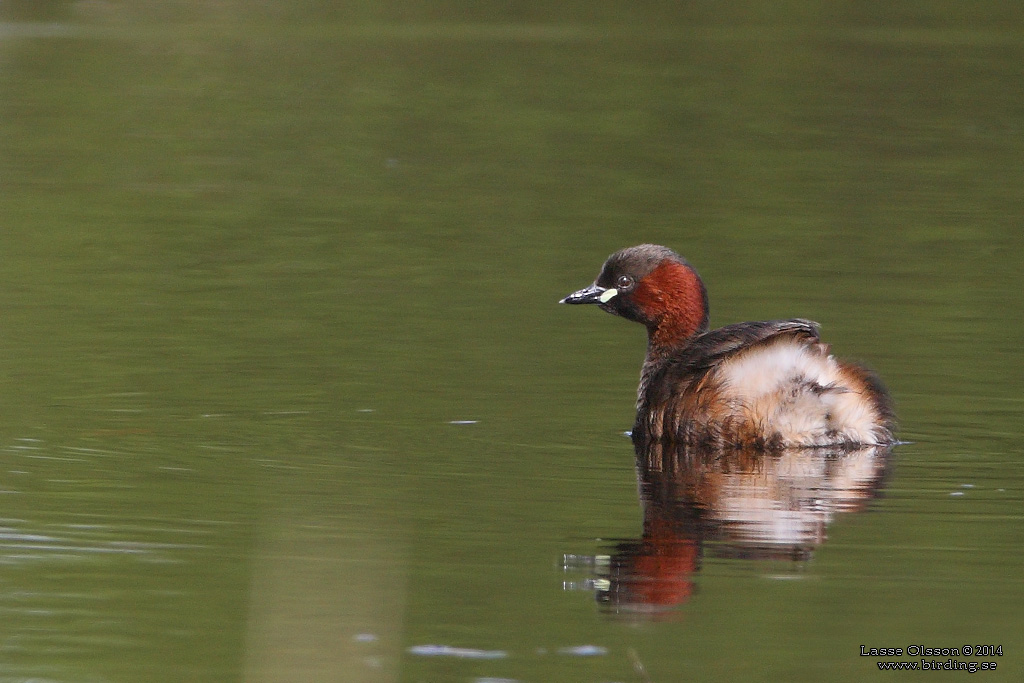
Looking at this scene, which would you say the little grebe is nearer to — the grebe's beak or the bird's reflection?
the bird's reflection

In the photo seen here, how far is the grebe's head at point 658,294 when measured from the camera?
28.4 ft

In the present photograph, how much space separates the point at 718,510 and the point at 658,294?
→ 2.13 metres

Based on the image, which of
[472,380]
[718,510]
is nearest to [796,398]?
[718,510]

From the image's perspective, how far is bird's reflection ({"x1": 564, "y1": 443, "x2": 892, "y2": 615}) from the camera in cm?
577

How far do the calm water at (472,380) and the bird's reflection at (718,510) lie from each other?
2 centimetres

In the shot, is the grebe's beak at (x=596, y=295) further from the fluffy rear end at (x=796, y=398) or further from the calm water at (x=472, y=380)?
the fluffy rear end at (x=796, y=398)

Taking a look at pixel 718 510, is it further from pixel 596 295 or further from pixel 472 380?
pixel 472 380

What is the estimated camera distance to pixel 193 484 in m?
7.02

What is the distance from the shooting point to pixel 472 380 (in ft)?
29.4

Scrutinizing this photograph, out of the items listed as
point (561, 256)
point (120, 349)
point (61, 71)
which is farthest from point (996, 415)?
point (61, 71)

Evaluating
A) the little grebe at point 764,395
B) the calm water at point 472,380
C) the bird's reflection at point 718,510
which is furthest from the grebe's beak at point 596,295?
the bird's reflection at point 718,510

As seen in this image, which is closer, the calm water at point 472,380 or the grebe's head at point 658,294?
the calm water at point 472,380

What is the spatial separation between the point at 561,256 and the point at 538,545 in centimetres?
682

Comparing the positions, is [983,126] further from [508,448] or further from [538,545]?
[538,545]
